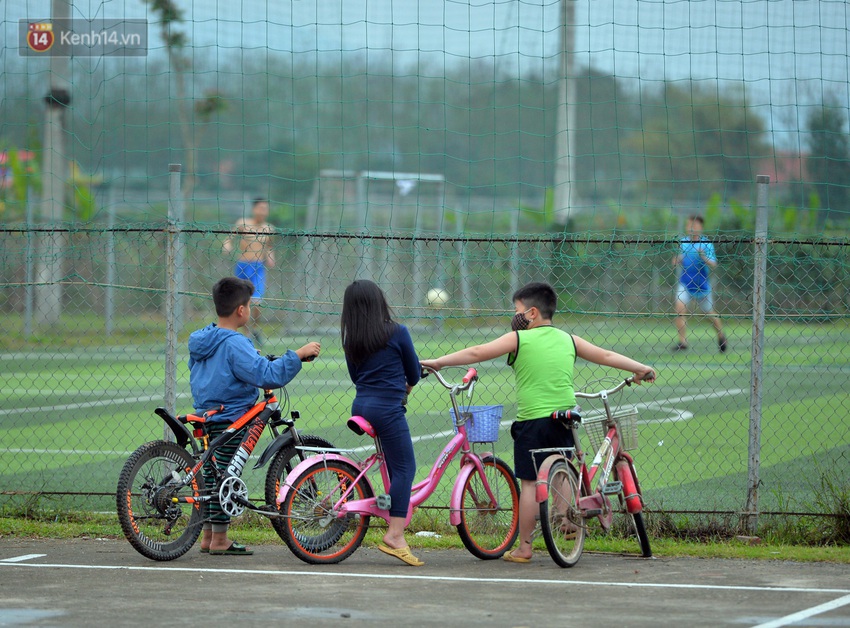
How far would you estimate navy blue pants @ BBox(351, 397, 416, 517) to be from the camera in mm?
6684

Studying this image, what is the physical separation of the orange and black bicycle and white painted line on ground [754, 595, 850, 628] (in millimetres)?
2646

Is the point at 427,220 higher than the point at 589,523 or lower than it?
higher

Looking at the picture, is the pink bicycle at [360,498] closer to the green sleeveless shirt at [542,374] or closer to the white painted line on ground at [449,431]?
the green sleeveless shirt at [542,374]

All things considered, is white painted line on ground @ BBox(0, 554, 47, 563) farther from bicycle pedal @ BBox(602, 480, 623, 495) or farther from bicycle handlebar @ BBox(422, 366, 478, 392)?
bicycle pedal @ BBox(602, 480, 623, 495)

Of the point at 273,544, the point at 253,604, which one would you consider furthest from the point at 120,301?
the point at 253,604

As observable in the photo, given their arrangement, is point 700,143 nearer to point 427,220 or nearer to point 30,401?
point 427,220

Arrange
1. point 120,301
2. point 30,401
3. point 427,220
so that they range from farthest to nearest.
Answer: point 427,220, point 120,301, point 30,401

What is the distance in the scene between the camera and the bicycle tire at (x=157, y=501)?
6.60 meters

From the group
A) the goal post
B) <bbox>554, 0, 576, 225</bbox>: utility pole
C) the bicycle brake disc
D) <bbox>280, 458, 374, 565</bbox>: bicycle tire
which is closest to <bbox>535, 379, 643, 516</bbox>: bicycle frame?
→ <bbox>280, 458, 374, 565</bbox>: bicycle tire

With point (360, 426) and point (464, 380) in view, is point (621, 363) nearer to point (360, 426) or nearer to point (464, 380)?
point (464, 380)

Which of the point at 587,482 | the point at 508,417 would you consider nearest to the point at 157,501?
the point at 587,482

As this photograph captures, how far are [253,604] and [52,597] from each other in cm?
102

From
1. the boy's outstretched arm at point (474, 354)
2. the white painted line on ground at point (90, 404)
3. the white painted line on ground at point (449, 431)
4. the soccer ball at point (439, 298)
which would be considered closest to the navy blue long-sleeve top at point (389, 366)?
the boy's outstretched arm at point (474, 354)

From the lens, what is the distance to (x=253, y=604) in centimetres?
574
